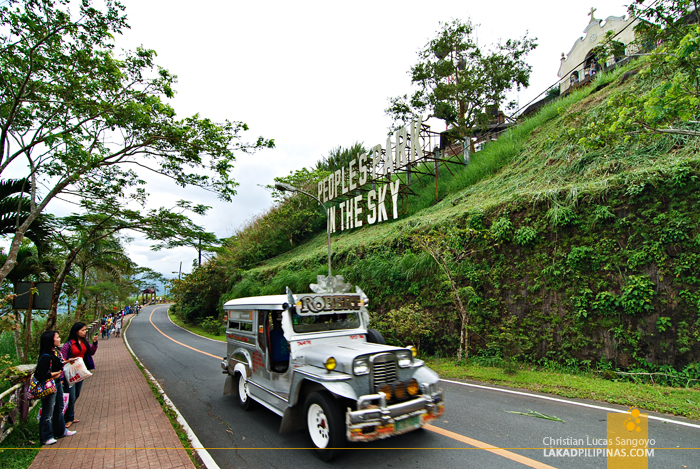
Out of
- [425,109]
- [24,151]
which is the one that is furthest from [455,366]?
[425,109]

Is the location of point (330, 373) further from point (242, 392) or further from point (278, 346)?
point (242, 392)

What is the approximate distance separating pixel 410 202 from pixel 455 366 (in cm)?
1402

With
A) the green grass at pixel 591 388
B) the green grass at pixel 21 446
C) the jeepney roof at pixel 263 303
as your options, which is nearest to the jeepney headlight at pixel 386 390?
the jeepney roof at pixel 263 303

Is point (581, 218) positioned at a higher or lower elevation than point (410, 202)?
lower

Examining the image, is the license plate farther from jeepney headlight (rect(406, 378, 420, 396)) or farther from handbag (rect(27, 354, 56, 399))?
handbag (rect(27, 354, 56, 399))

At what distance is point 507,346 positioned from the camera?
9906 mm

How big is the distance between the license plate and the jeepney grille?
0.49 meters

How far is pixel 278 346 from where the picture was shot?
6102 millimetres

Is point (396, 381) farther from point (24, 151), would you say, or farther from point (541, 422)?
point (24, 151)

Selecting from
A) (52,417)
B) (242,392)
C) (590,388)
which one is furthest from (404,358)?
(52,417)

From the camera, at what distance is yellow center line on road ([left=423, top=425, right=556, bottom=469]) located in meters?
4.02

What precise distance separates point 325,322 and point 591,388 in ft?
19.0

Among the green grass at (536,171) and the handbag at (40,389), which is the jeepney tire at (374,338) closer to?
the handbag at (40,389)

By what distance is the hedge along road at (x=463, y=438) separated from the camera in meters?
4.16
